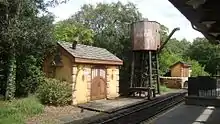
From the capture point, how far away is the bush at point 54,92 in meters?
14.8

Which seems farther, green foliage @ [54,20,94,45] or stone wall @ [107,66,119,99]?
green foliage @ [54,20,94,45]

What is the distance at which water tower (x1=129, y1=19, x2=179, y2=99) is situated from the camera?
70.3 feet

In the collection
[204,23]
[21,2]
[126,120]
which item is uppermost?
[21,2]

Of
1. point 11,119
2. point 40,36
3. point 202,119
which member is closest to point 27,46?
point 40,36

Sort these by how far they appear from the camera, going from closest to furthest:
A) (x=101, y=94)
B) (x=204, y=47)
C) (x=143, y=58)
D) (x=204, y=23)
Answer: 1. (x=204, y=23)
2. (x=101, y=94)
3. (x=143, y=58)
4. (x=204, y=47)

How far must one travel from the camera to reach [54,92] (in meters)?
14.9

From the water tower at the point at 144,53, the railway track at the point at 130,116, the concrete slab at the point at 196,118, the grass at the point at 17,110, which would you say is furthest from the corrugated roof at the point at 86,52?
the concrete slab at the point at 196,118

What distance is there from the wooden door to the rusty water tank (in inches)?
143

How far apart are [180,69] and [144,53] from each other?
1608 centimetres

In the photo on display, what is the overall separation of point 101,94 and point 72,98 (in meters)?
3.27

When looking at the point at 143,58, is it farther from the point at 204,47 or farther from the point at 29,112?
the point at 204,47

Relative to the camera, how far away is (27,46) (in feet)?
47.3

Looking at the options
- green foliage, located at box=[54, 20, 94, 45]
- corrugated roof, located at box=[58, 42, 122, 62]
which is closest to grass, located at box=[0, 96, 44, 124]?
corrugated roof, located at box=[58, 42, 122, 62]

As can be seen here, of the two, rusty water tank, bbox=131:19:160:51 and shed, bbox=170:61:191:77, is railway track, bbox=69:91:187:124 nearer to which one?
rusty water tank, bbox=131:19:160:51
